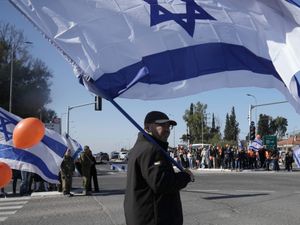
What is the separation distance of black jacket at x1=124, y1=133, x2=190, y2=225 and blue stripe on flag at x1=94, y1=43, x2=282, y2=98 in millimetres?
1034

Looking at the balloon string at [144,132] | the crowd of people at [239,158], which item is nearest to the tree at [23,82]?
the crowd of people at [239,158]

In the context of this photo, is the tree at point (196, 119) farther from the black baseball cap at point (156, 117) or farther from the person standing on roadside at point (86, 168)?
the black baseball cap at point (156, 117)

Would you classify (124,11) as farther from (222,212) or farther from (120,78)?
(222,212)

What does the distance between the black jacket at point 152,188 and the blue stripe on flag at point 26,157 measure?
10029 millimetres

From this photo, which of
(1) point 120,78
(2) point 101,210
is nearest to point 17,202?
(2) point 101,210

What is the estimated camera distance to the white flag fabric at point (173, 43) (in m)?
5.07

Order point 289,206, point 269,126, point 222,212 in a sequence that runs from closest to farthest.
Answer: point 222,212 → point 289,206 → point 269,126

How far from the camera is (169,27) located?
546 centimetres

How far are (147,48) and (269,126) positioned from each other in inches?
4974

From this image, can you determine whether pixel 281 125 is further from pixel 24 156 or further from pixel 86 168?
pixel 24 156

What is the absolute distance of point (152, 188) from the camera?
419cm

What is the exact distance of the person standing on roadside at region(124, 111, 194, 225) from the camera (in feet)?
13.7

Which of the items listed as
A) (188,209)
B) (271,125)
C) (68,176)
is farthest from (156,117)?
(271,125)

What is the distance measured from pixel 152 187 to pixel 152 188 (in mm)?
15
